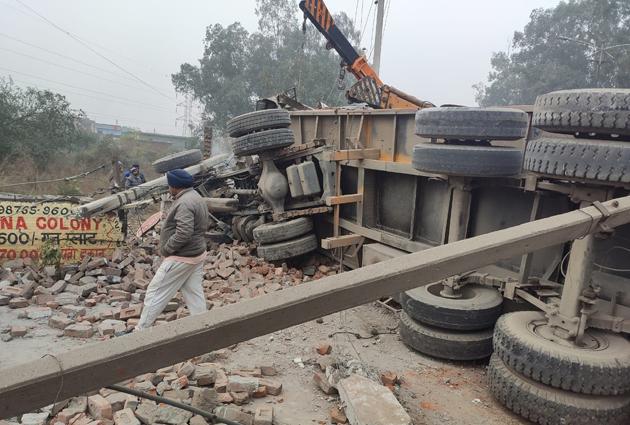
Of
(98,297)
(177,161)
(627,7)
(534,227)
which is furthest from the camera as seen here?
(627,7)

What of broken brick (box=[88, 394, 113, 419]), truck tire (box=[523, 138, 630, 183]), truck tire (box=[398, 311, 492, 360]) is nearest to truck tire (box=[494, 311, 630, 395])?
truck tire (box=[398, 311, 492, 360])

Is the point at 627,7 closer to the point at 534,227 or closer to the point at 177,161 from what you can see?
the point at 177,161

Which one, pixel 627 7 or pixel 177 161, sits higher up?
pixel 627 7

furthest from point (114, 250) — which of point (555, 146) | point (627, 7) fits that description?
point (627, 7)

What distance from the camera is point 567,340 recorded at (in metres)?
3.17

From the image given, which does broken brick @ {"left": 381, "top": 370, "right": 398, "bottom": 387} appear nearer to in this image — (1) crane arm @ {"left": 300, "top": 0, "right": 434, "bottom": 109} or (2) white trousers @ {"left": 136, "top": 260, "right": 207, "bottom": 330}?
(2) white trousers @ {"left": 136, "top": 260, "right": 207, "bottom": 330}

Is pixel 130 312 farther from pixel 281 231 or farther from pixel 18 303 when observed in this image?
pixel 281 231

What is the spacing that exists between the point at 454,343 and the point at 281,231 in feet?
10.6

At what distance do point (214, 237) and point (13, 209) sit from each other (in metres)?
3.14

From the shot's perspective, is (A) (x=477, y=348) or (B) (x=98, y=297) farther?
(B) (x=98, y=297)

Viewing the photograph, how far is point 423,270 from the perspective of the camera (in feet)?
5.27

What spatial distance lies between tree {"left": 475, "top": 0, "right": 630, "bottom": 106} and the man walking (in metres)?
33.7

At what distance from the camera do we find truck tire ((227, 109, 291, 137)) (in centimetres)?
647

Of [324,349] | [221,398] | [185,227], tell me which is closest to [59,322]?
[185,227]
